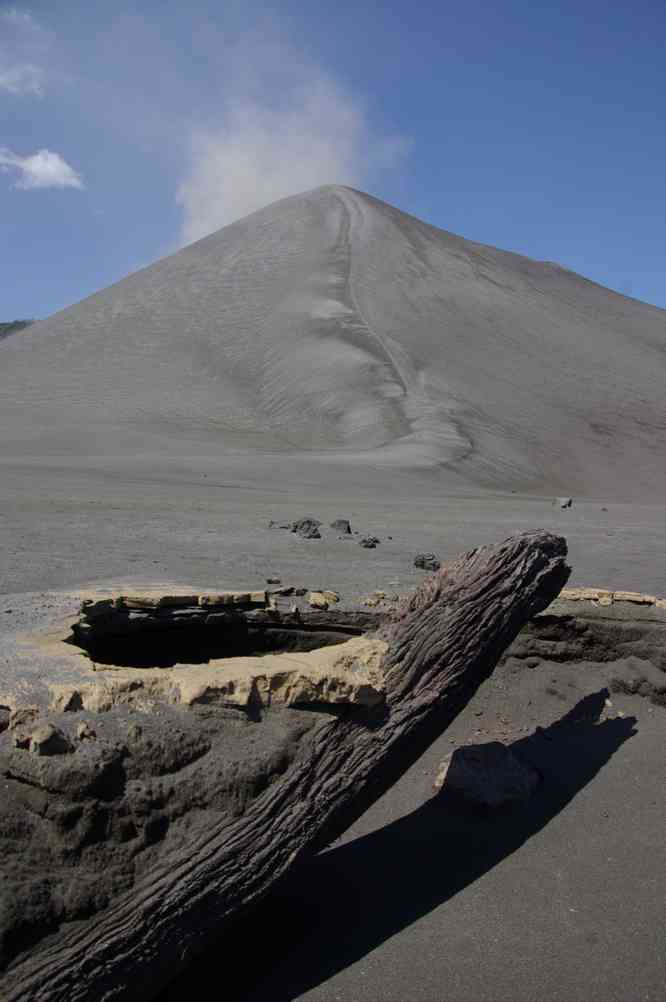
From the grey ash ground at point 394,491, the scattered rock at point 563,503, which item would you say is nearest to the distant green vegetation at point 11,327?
the grey ash ground at point 394,491

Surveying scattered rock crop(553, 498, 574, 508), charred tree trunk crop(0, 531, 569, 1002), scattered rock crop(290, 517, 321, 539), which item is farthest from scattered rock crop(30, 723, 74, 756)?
scattered rock crop(553, 498, 574, 508)

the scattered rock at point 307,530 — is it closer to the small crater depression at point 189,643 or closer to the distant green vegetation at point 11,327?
the small crater depression at point 189,643

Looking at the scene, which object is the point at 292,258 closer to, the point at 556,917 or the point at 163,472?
the point at 163,472

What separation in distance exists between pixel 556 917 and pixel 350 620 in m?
2.05

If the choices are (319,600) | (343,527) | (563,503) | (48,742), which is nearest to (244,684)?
(48,742)

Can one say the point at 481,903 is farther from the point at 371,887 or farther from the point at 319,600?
the point at 319,600

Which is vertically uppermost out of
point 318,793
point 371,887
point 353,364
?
point 353,364

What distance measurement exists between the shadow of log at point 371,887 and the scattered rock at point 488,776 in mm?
63

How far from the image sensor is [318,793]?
326 cm

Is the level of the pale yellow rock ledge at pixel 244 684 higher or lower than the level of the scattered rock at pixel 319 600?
lower

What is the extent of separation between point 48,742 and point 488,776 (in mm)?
2647

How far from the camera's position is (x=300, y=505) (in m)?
16.3

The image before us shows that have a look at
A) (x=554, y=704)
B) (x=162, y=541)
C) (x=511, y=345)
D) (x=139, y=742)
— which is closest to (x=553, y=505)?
(x=162, y=541)

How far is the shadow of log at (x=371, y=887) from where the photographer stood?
3.23m
